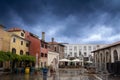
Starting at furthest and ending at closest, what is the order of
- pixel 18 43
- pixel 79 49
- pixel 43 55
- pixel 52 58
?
pixel 79 49 < pixel 52 58 < pixel 43 55 < pixel 18 43

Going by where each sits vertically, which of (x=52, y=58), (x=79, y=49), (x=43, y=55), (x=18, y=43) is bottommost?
(x=52, y=58)

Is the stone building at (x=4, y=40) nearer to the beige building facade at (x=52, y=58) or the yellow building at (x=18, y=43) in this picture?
the yellow building at (x=18, y=43)

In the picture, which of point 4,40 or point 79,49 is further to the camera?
point 79,49

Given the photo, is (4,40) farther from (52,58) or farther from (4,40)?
(52,58)

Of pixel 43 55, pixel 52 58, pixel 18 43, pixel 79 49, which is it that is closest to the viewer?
pixel 18 43

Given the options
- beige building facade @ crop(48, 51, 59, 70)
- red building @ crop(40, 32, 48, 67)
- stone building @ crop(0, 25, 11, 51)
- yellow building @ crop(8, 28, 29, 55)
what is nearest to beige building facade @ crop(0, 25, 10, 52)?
stone building @ crop(0, 25, 11, 51)

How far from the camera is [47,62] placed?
5822 cm

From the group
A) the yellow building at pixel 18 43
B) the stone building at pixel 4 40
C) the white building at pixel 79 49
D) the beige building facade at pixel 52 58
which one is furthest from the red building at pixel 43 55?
the white building at pixel 79 49

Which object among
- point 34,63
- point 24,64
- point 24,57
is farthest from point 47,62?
point 24,57

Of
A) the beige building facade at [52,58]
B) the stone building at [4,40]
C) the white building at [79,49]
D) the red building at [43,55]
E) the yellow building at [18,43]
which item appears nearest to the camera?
the stone building at [4,40]

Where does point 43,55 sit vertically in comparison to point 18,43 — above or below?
below

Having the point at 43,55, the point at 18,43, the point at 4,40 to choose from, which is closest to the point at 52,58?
the point at 43,55

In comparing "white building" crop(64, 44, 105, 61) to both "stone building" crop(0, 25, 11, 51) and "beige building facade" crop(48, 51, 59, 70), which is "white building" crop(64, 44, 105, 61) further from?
"stone building" crop(0, 25, 11, 51)

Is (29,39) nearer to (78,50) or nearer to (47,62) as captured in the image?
(47,62)
